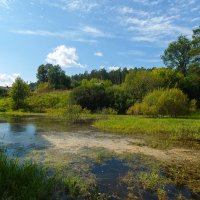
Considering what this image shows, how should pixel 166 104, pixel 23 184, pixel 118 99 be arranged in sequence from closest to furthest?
pixel 23 184, pixel 166 104, pixel 118 99

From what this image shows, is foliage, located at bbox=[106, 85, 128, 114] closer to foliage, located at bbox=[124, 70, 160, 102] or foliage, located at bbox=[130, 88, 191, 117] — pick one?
foliage, located at bbox=[124, 70, 160, 102]

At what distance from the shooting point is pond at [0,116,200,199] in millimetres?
8445

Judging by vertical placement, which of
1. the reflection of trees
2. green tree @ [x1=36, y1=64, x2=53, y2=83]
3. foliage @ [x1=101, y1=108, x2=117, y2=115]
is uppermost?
green tree @ [x1=36, y1=64, x2=53, y2=83]

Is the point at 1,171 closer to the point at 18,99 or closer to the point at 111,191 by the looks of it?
the point at 111,191

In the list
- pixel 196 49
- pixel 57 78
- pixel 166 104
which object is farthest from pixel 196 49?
pixel 57 78

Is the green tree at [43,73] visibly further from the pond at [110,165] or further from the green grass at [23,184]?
the green grass at [23,184]

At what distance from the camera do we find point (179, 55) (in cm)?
7062

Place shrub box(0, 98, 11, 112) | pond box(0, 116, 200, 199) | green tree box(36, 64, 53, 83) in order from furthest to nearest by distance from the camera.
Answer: green tree box(36, 64, 53, 83) → shrub box(0, 98, 11, 112) → pond box(0, 116, 200, 199)

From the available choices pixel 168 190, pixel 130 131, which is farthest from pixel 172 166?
pixel 130 131

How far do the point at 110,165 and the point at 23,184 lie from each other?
4.95 meters

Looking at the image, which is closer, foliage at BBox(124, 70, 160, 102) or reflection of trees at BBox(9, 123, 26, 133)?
reflection of trees at BBox(9, 123, 26, 133)

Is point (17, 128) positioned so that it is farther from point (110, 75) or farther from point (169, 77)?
point (110, 75)

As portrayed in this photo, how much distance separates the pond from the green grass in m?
0.70

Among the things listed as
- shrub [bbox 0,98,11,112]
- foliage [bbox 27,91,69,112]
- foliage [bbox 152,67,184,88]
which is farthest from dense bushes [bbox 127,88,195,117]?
shrub [bbox 0,98,11,112]
